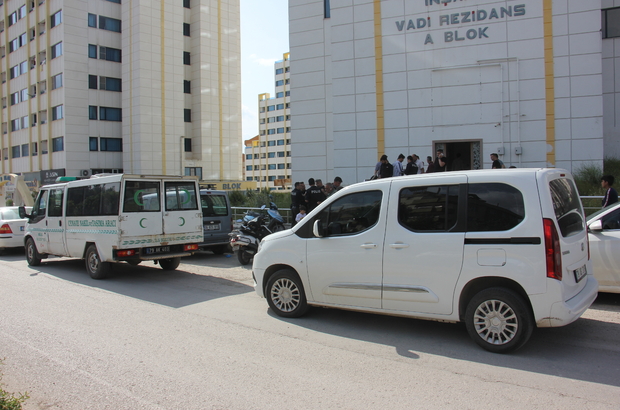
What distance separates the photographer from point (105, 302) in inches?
300

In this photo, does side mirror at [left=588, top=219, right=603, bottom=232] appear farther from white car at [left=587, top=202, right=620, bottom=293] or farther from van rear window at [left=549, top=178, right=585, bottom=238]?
van rear window at [left=549, top=178, right=585, bottom=238]

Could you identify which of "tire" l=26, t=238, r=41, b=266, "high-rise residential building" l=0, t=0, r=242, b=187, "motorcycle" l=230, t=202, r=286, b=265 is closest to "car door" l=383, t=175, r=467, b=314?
"motorcycle" l=230, t=202, r=286, b=265

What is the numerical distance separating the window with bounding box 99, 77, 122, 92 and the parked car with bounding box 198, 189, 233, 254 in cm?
3807

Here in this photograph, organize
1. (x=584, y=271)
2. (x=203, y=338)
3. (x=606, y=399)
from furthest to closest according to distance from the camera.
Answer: (x=203, y=338) → (x=584, y=271) → (x=606, y=399)

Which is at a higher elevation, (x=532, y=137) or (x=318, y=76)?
(x=318, y=76)

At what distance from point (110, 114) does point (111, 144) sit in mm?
2995

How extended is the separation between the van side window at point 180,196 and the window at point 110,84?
40.7 m

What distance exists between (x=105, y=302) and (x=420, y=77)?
14.1 m

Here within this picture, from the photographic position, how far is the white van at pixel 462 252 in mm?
4684

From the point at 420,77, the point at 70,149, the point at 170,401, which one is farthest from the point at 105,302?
the point at 70,149

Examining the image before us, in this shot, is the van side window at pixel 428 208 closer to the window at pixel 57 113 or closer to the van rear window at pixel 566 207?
the van rear window at pixel 566 207

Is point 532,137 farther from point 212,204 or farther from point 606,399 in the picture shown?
point 606,399

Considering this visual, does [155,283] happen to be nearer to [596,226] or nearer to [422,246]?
[422,246]

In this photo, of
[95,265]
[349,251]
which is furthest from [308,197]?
[349,251]
